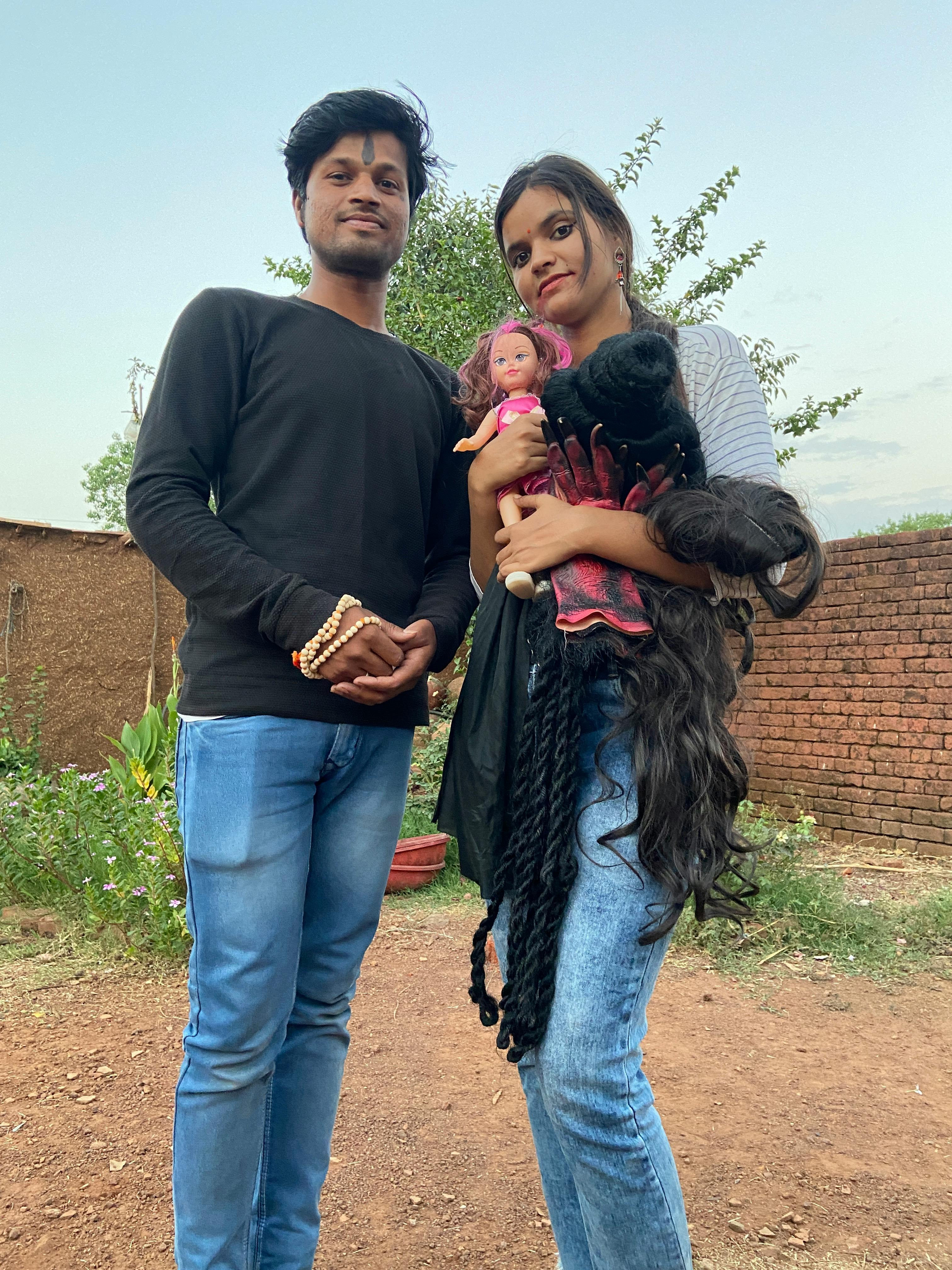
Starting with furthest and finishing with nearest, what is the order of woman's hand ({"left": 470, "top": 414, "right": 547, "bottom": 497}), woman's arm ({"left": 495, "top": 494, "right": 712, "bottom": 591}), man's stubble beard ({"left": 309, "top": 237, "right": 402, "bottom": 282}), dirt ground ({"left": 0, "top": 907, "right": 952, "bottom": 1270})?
dirt ground ({"left": 0, "top": 907, "right": 952, "bottom": 1270}), man's stubble beard ({"left": 309, "top": 237, "right": 402, "bottom": 282}), woman's hand ({"left": 470, "top": 414, "right": 547, "bottom": 497}), woman's arm ({"left": 495, "top": 494, "right": 712, "bottom": 591})

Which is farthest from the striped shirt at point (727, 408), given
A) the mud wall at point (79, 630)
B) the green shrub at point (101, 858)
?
the mud wall at point (79, 630)

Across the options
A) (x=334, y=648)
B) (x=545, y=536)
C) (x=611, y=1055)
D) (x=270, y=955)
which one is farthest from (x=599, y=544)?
(x=270, y=955)

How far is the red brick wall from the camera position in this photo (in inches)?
236

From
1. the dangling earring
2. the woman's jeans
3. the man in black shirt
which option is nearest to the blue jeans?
the man in black shirt

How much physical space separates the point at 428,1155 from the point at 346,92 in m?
2.64

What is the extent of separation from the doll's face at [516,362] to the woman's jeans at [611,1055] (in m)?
0.57

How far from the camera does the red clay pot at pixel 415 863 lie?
5.12 m

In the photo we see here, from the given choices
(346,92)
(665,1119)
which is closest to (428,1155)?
(665,1119)

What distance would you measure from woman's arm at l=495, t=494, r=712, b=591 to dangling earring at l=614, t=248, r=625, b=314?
0.43 meters

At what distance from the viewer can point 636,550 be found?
4.44 ft

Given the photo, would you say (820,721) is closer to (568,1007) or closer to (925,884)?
(925,884)

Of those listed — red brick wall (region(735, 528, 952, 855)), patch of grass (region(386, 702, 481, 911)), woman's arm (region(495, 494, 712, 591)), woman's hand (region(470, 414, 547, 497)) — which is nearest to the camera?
woman's arm (region(495, 494, 712, 591))

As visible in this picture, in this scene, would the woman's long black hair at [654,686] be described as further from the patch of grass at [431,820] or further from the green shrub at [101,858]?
the green shrub at [101,858]

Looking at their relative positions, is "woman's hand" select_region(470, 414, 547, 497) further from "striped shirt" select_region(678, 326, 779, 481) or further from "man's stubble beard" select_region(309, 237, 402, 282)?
"man's stubble beard" select_region(309, 237, 402, 282)
